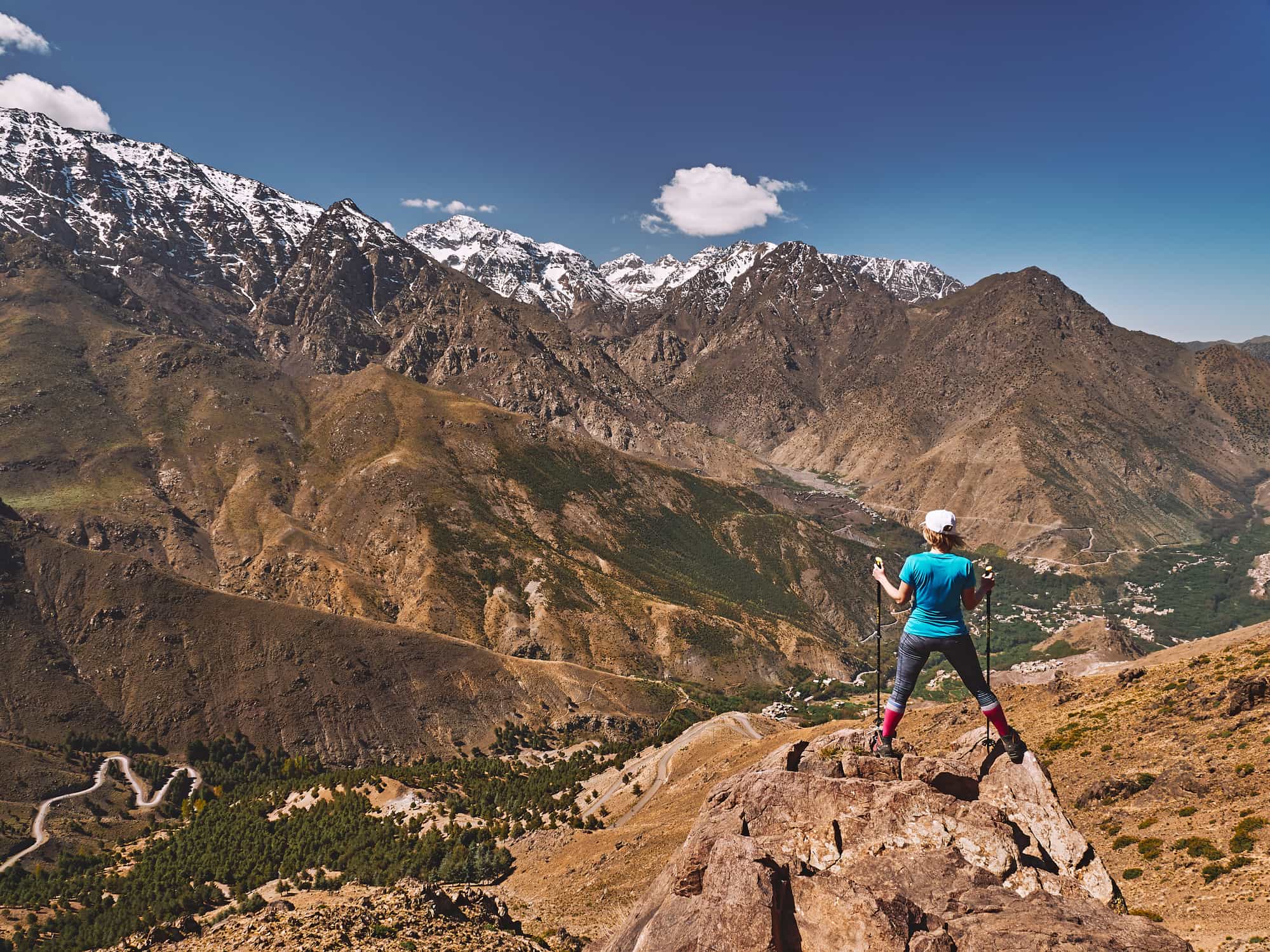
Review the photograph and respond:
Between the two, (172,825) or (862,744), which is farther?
(172,825)

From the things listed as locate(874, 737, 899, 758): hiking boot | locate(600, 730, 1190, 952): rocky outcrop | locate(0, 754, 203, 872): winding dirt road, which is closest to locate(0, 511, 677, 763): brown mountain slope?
locate(0, 754, 203, 872): winding dirt road

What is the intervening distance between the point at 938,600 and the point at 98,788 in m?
145

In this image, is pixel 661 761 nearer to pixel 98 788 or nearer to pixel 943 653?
pixel 943 653

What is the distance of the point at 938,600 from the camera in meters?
14.0

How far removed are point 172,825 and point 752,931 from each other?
130300 mm

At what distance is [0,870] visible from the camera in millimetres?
90875

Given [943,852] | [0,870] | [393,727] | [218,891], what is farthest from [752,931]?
[393,727]

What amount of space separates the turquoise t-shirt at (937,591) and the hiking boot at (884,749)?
4.39m

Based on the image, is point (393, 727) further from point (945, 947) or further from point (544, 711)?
point (945, 947)

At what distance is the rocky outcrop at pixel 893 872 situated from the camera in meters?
13.5

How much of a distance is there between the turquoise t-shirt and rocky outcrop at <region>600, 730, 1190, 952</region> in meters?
5.20

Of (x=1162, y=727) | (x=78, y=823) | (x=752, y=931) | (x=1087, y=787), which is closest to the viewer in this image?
(x=752, y=931)

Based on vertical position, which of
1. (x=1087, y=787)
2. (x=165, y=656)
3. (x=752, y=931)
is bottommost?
(x=165, y=656)

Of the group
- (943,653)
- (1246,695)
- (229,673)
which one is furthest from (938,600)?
(229,673)
